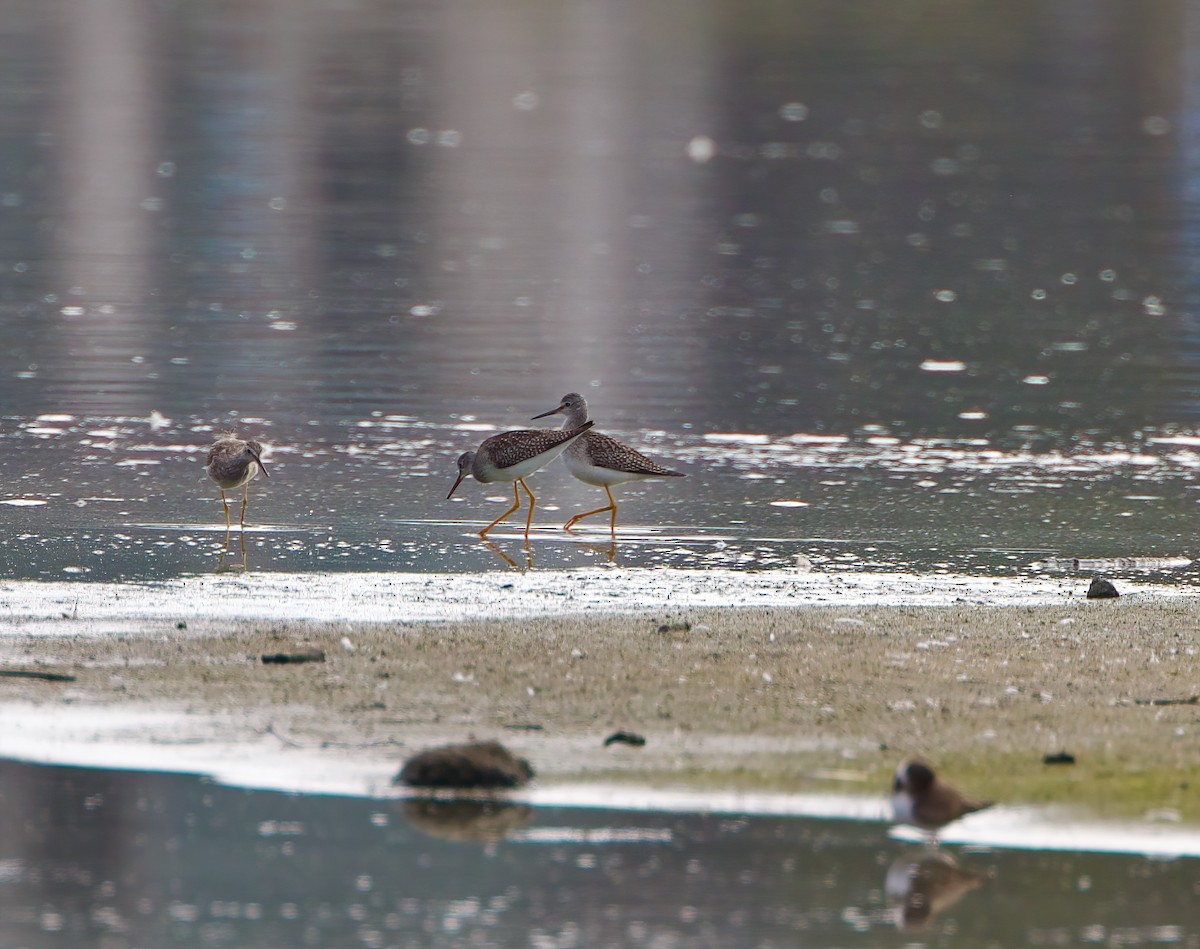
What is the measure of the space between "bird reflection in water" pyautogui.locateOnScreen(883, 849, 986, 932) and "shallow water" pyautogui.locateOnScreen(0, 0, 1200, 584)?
13.0ft

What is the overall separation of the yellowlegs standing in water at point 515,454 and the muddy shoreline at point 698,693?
8.20 feet

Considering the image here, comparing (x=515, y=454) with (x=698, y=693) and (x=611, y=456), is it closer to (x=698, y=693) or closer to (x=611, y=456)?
(x=611, y=456)

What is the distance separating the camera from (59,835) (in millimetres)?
5594

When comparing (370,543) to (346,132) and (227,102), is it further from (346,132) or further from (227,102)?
(227,102)

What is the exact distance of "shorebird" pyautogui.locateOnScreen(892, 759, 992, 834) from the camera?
5.63 meters

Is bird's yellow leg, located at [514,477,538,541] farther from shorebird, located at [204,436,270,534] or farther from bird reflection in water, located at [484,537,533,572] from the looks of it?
shorebird, located at [204,436,270,534]

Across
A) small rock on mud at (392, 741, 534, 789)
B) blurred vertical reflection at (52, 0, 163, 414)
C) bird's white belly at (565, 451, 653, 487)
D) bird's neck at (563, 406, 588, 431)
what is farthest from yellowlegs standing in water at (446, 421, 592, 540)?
small rock on mud at (392, 741, 534, 789)

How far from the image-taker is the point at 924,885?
5336mm

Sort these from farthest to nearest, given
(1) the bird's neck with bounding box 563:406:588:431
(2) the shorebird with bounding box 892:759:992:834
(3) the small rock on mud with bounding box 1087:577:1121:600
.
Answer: (1) the bird's neck with bounding box 563:406:588:431, (3) the small rock on mud with bounding box 1087:577:1121:600, (2) the shorebird with bounding box 892:759:992:834

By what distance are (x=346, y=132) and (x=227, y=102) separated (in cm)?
650

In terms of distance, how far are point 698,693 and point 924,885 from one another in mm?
1676

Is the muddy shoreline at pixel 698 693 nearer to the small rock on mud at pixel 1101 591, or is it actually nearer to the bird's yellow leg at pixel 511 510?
the small rock on mud at pixel 1101 591

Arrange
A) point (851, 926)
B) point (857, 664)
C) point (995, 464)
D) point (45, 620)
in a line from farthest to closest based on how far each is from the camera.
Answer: point (995, 464) → point (45, 620) → point (857, 664) → point (851, 926)

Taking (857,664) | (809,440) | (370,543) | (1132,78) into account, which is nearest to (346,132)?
(1132,78)
